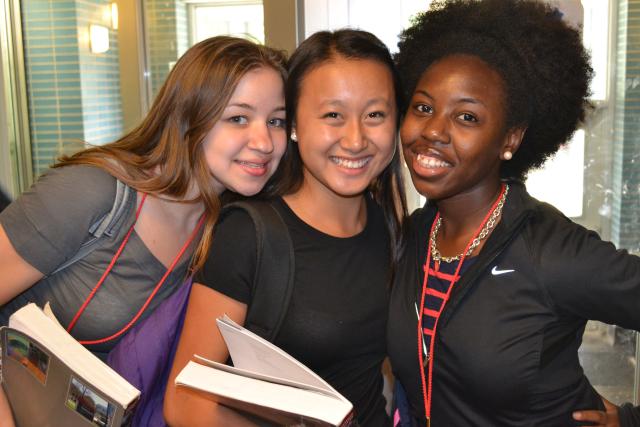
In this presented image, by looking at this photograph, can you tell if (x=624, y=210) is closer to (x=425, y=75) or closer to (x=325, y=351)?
(x=425, y=75)

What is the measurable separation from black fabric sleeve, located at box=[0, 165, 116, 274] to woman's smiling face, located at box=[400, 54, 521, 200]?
849 millimetres

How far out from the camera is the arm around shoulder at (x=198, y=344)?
1.55 m

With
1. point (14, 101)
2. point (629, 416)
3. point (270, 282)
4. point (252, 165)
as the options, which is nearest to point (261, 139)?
point (252, 165)

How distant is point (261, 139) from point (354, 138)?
0.29m

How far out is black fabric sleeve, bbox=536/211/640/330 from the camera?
1.42 m

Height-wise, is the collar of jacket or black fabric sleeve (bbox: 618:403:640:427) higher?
A: the collar of jacket

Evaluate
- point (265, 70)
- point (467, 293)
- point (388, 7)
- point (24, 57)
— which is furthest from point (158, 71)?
point (467, 293)

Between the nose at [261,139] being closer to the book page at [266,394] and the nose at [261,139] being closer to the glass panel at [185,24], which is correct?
the book page at [266,394]

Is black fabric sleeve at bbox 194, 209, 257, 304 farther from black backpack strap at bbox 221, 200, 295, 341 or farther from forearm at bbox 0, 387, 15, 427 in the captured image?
forearm at bbox 0, 387, 15, 427

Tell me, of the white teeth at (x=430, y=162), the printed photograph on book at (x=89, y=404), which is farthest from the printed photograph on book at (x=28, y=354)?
the white teeth at (x=430, y=162)

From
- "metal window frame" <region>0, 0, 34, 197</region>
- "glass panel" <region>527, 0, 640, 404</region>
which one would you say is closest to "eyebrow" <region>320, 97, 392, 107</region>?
"glass panel" <region>527, 0, 640, 404</region>

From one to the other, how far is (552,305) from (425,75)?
653 mm

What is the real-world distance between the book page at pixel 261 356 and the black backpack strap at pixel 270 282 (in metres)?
0.16

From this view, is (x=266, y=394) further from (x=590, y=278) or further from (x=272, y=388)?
(x=590, y=278)
